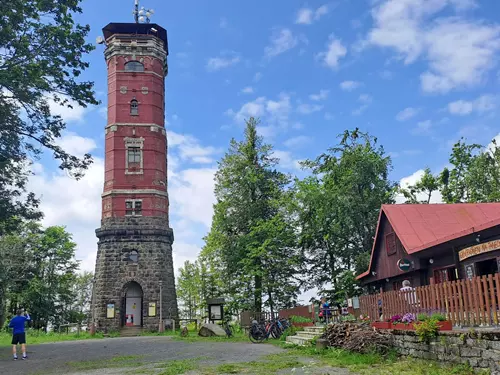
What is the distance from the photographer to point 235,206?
34.6 metres

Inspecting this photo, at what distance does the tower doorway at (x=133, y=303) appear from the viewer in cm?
3553

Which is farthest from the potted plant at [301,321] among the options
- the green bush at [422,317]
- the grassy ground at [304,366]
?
the green bush at [422,317]

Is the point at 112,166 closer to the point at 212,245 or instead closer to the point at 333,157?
the point at 212,245

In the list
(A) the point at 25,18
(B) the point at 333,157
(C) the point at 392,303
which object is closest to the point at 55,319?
(B) the point at 333,157

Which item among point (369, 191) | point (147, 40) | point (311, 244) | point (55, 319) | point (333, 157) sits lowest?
point (55, 319)

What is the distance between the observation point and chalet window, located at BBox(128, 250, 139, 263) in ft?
116

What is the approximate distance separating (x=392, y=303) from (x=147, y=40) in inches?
1267

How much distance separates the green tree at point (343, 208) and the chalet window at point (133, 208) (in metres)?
11.5

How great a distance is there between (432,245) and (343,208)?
12.8 m

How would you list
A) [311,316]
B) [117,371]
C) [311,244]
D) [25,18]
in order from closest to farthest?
1. [117,371]
2. [25,18]
3. [311,316]
4. [311,244]

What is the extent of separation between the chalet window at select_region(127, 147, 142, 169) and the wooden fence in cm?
2681

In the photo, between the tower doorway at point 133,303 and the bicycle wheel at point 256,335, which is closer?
the bicycle wheel at point 256,335

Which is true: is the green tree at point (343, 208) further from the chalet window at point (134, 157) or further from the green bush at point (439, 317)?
the green bush at point (439, 317)

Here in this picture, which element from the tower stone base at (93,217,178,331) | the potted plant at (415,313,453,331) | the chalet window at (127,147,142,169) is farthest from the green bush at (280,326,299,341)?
the chalet window at (127,147,142,169)
